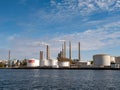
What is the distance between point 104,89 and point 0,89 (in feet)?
69.3

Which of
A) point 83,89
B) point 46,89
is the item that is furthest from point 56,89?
point 83,89

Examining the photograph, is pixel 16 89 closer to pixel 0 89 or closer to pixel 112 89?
pixel 0 89

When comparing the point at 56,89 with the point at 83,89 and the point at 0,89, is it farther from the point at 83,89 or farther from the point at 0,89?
the point at 0,89

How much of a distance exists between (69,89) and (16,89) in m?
10.7

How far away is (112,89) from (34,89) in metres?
15.9

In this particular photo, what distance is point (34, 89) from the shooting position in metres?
54.7

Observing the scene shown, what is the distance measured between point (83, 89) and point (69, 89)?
2.94 meters

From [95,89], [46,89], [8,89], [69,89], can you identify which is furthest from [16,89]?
[95,89]

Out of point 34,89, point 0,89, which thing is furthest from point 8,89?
point 34,89

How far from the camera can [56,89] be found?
55.0 meters

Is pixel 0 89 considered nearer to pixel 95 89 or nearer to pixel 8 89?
pixel 8 89

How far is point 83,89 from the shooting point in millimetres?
55969

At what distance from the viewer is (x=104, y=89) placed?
5566 cm

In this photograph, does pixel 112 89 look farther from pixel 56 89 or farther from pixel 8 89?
pixel 8 89
